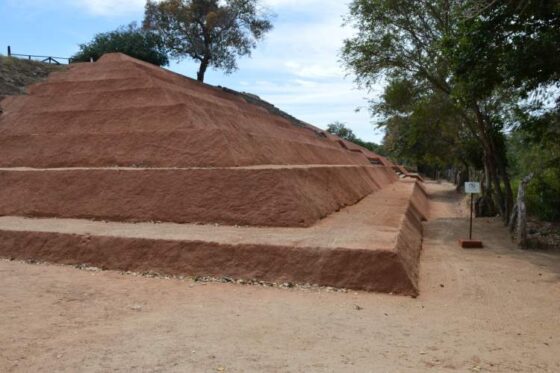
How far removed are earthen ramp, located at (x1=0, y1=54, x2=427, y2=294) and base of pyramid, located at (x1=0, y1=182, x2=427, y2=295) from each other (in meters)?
0.02

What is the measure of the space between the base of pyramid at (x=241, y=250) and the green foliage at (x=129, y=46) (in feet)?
57.6

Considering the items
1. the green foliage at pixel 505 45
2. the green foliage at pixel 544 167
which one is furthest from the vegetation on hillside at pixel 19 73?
the green foliage at pixel 544 167

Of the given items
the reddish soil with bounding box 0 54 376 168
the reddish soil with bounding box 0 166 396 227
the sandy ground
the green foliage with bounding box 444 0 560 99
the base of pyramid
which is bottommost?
the sandy ground

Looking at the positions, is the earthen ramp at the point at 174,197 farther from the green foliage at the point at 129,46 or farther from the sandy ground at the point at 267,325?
the green foliage at the point at 129,46

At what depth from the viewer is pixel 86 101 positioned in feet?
50.6

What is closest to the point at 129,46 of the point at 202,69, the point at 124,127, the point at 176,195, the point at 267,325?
the point at 202,69

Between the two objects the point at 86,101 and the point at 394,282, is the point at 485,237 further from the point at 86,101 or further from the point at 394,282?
the point at 86,101

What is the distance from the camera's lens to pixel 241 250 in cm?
753

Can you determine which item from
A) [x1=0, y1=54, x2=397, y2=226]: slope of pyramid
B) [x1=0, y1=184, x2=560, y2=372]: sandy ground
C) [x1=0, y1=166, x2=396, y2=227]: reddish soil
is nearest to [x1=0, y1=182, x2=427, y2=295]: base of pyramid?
[x1=0, y1=184, x2=560, y2=372]: sandy ground

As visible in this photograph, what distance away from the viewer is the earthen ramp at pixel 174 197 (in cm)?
740

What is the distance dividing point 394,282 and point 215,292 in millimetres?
2330

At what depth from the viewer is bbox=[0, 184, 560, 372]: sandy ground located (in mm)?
4262

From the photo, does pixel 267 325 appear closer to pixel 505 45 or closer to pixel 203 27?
pixel 505 45

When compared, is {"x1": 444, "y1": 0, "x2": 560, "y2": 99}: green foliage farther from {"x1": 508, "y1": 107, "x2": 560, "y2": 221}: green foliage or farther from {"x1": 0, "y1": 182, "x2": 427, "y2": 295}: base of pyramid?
{"x1": 0, "y1": 182, "x2": 427, "y2": 295}: base of pyramid
